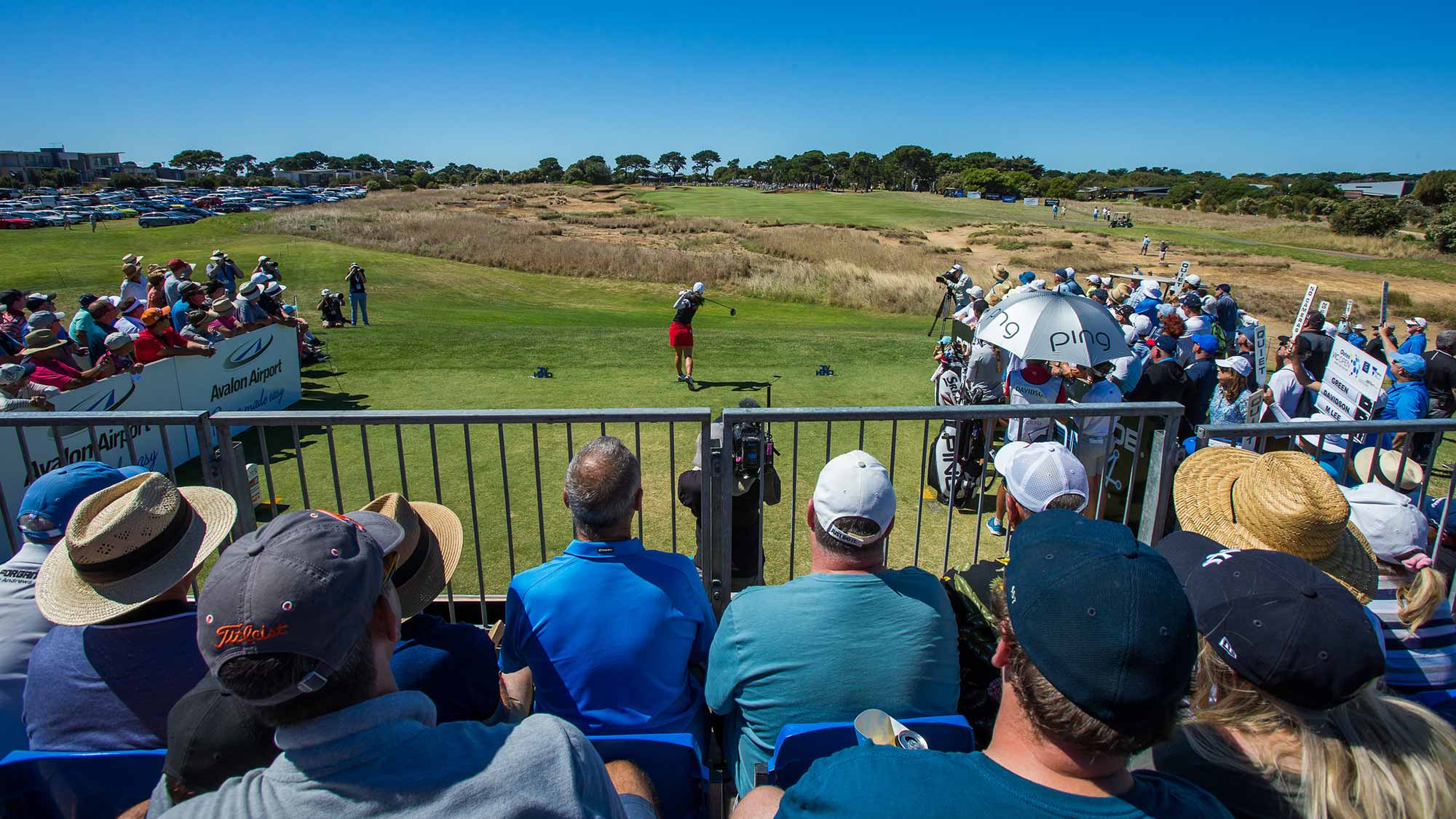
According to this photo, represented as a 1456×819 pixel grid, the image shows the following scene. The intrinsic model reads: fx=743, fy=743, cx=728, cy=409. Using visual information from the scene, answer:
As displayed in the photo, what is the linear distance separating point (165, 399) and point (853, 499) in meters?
9.24

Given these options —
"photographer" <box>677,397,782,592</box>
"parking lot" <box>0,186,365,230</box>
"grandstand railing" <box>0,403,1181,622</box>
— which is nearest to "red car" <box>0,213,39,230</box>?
"parking lot" <box>0,186,365,230</box>

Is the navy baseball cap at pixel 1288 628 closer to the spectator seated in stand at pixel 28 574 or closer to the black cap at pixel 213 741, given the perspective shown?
the black cap at pixel 213 741

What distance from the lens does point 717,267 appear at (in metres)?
29.7

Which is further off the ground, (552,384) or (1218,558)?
(1218,558)

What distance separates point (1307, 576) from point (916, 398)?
878 centimetres

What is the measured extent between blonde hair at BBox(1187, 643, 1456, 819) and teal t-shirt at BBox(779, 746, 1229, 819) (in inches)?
15.4

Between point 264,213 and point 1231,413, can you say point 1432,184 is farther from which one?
point 264,213

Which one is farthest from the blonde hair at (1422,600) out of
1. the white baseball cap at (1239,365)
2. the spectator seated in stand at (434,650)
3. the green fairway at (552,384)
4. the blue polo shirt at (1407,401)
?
the blue polo shirt at (1407,401)

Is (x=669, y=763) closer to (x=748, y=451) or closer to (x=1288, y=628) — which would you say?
Answer: (x=1288, y=628)

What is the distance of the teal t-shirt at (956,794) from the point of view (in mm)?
1360

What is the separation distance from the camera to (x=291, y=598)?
1.52m

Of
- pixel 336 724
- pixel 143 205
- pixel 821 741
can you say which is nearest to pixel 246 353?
pixel 336 724

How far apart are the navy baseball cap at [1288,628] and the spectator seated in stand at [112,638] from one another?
3.04 m

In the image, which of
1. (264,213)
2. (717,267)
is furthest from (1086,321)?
(264,213)
